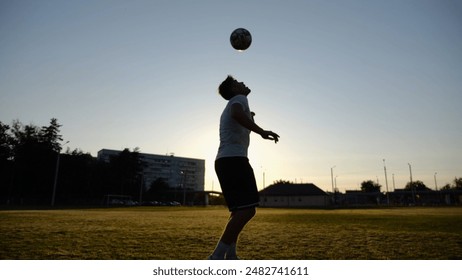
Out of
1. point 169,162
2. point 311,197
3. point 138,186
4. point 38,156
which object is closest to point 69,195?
point 38,156

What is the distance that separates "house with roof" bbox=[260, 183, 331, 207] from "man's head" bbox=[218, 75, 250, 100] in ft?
267

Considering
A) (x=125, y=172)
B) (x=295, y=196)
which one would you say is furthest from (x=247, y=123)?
(x=295, y=196)

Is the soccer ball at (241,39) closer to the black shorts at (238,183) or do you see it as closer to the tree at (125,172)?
the black shorts at (238,183)

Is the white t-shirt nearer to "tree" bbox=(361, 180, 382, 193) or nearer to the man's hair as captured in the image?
the man's hair

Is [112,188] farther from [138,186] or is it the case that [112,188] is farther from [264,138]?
[264,138]

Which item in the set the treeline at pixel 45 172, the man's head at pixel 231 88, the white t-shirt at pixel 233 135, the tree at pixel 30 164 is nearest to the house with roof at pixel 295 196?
the treeline at pixel 45 172

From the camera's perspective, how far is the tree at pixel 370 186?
13775cm

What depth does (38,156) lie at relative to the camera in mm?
58500

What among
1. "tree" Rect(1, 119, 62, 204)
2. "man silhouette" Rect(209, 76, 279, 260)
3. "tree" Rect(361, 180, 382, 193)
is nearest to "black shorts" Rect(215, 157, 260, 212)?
"man silhouette" Rect(209, 76, 279, 260)

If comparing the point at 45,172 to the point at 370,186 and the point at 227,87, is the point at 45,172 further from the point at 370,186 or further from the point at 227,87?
the point at 370,186

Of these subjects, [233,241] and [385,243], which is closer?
[233,241]
